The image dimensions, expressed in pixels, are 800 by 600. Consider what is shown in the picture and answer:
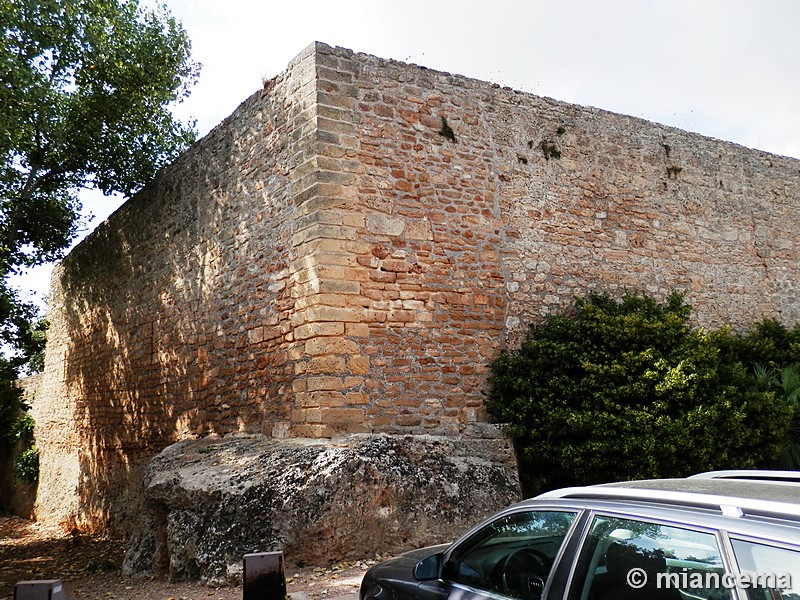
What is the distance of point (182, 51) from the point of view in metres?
13.6

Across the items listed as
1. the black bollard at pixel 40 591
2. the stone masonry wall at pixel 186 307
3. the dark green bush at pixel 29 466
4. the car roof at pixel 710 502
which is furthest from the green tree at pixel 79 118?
the car roof at pixel 710 502

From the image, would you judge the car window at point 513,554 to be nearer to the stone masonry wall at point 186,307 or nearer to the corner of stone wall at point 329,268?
the corner of stone wall at point 329,268

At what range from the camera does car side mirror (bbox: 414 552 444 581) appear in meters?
3.20

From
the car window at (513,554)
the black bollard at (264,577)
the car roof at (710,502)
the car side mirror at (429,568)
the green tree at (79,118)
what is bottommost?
the black bollard at (264,577)

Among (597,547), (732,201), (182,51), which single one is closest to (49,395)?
(182,51)

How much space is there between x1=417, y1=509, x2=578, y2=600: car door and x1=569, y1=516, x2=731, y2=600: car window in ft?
0.48

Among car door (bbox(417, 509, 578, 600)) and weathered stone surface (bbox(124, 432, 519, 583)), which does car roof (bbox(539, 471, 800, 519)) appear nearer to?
car door (bbox(417, 509, 578, 600))

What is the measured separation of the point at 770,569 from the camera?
1.90 metres

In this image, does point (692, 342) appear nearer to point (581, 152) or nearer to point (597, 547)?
point (581, 152)

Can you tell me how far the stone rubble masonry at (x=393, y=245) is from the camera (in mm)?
7461

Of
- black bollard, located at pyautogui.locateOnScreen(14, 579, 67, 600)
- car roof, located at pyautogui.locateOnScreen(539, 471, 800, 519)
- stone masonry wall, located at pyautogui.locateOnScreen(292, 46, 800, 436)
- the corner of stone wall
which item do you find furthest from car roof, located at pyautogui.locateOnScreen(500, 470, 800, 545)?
stone masonry wall, located at pyautogui.locateOnScreen(292, 46, 800, 436)

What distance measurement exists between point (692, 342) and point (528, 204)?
2.65 meters

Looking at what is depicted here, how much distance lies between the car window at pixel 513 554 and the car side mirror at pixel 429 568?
3.8 inches

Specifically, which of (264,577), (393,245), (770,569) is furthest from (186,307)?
(770,569)
